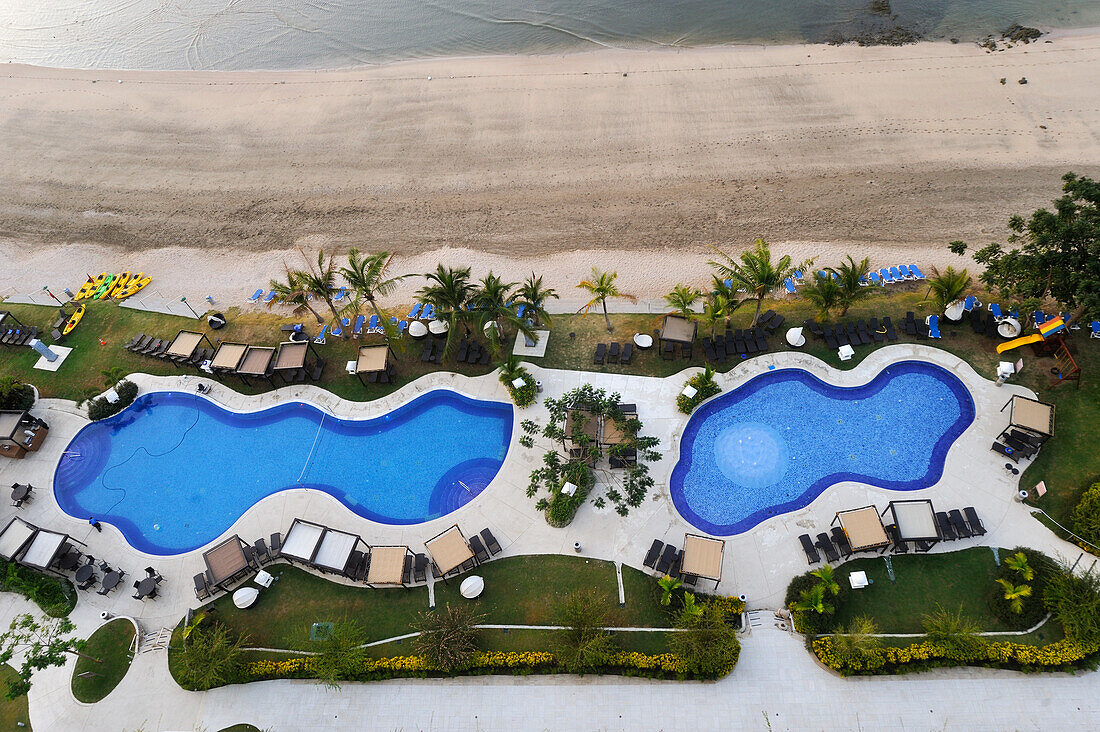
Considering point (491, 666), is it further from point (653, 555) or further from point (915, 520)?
point (915, 520)

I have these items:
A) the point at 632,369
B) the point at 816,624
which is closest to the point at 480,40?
the point at 632,369

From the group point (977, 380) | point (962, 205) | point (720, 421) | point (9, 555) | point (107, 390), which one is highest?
point (962, 205)

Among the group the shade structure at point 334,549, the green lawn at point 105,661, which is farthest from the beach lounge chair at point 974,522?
the green lawn at point 105,661

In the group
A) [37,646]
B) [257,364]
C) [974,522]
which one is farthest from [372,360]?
[974,522]

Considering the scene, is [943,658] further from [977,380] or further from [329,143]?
[329,143]

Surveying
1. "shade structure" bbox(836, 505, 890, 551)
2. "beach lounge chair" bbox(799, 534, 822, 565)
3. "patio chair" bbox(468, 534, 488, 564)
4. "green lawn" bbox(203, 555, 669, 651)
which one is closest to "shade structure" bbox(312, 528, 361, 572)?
"green lawn" bbox(203, 555, 669, 651)
